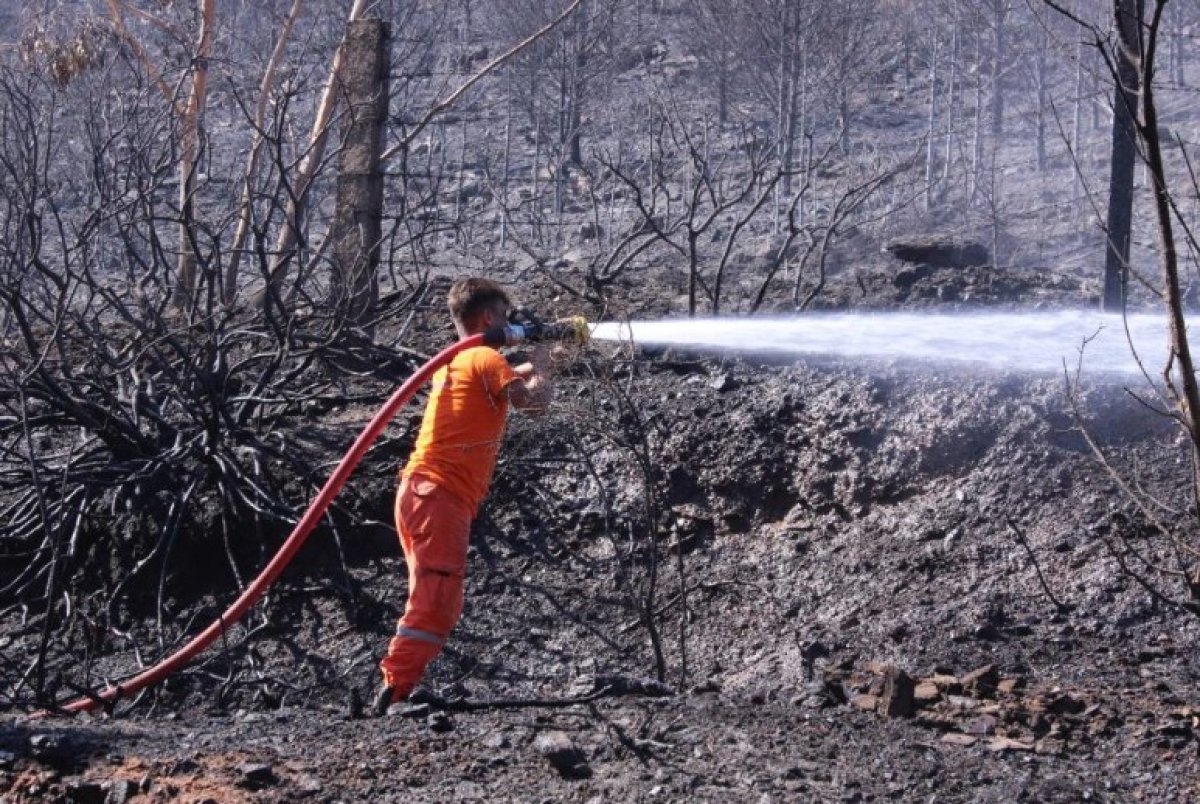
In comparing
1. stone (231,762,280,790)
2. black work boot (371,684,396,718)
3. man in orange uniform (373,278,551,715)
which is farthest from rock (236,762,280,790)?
man in orange uniform (373,278,551,715)

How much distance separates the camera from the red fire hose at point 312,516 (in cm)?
550

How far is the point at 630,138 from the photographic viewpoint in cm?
2334

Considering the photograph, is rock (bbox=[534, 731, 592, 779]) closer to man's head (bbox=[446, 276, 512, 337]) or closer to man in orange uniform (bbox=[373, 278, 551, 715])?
man in orange uniform (bbox=[373, 278, 551, 715])

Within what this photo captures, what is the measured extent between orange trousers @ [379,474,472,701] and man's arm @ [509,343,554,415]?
0.49m

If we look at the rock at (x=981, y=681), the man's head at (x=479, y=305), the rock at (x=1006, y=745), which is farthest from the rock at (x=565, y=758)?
the man's head at (x=479, y=305)

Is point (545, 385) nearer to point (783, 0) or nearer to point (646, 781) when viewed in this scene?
point (646, 781)

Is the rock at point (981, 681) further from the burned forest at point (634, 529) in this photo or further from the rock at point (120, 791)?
the rock at point (120, 791)

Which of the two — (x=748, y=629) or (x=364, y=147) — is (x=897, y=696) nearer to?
(x=748, y=629)

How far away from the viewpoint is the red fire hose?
5.50m

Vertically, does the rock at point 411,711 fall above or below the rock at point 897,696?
below

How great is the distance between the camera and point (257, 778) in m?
4.03

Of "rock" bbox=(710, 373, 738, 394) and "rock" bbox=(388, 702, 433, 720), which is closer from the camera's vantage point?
"rock" bbox=(388, 702, 433, 720)

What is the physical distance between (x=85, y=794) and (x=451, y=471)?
6.42 feet

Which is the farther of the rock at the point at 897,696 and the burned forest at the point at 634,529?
the rock at the point at 897,696
